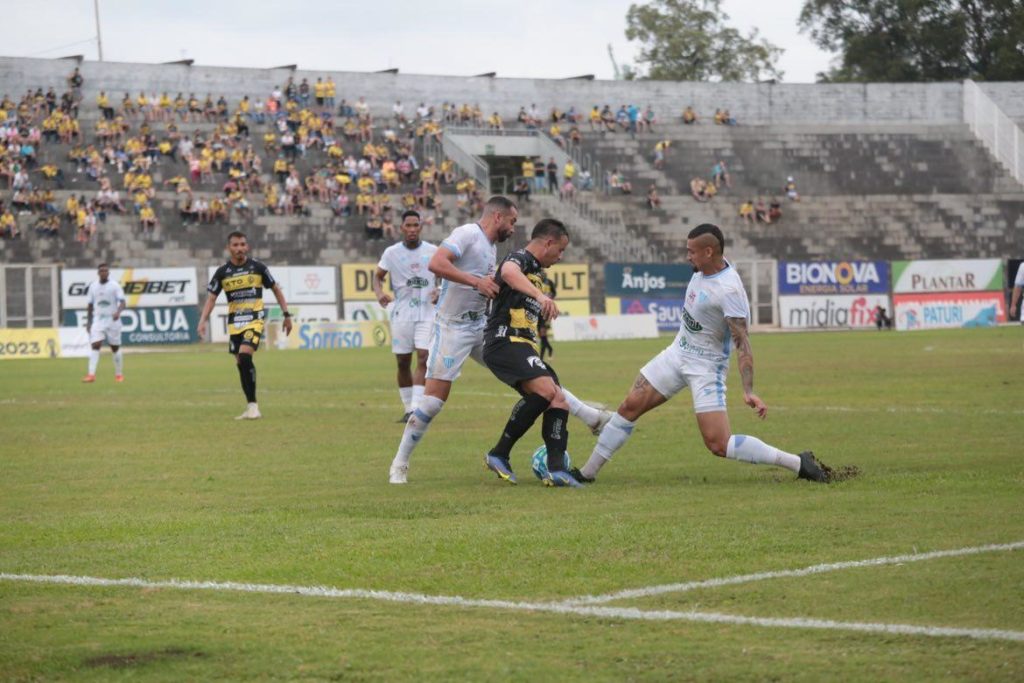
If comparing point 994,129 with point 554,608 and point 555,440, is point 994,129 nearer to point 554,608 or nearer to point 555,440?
point 555,440

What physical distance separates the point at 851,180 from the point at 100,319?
162 feet

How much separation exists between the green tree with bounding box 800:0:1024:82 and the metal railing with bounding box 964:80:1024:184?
2.99 m

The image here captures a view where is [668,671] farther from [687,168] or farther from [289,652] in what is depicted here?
[687,168]

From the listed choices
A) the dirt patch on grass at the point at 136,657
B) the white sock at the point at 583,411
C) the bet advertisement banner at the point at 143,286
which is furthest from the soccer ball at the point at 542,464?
the bet advertisement banner at the point at 143,286

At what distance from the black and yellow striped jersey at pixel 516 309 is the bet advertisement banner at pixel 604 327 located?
41.4 meters

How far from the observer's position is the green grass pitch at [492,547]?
6.14 metres

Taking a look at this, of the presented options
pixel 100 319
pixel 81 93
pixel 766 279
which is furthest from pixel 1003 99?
pixel 100 319

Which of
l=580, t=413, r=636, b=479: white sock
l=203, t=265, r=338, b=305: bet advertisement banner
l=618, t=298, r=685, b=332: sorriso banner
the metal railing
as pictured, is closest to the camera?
l=580, t=413, r=636, b=479: white sock

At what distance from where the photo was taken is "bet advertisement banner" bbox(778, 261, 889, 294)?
209 ft

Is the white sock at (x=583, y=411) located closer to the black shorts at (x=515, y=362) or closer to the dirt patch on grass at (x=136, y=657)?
the black shorts at (x=515, y=362)

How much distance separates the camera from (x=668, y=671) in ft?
19.3

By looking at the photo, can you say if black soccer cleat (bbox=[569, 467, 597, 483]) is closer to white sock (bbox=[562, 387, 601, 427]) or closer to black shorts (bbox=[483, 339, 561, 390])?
white sock (bbox=[562, 387, 601, 427])

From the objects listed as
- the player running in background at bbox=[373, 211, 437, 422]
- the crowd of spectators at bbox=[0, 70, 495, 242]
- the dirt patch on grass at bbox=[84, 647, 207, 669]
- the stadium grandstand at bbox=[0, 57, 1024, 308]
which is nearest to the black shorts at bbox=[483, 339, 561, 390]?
the dirt patch on grass at bbox=[84, 647, 207, 669]

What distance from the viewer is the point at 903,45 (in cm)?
10062
